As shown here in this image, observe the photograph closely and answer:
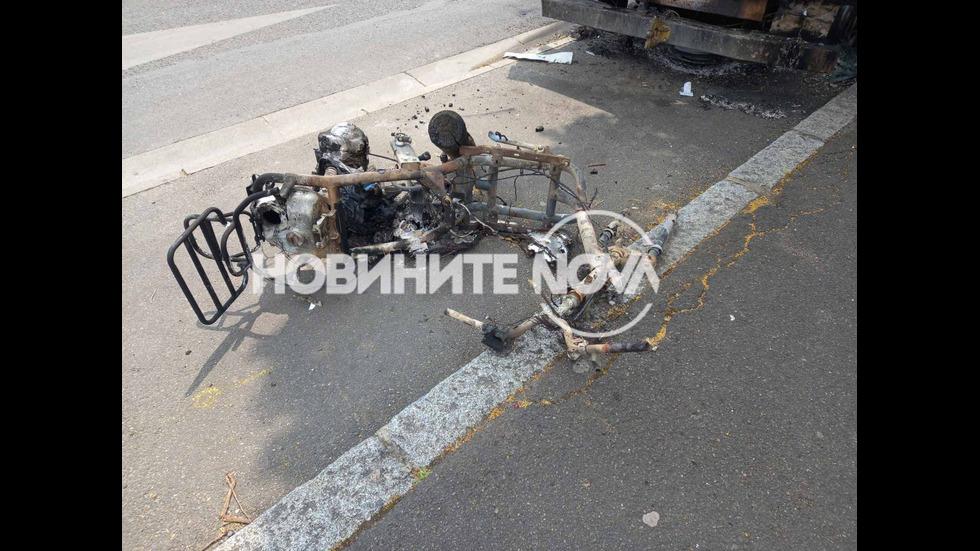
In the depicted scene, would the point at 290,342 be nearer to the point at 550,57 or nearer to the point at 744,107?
the point at 744,107

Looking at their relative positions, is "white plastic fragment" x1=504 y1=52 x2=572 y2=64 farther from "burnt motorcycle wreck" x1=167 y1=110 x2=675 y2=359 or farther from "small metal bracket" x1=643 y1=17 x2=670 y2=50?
"burnt motorcycle wreck" x1=167 y1=110 x2=675 y2=359

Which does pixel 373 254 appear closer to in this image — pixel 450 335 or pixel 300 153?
pixel 450 335

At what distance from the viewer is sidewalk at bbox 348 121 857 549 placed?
2.62 metres

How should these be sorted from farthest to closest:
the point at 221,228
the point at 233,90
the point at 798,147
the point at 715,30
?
the point at 233,90
the point at 715,30
the point at 798,147
the point at 221,228

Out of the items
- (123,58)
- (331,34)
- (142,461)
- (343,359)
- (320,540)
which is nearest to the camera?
(320,540)

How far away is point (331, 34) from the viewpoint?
873 centimetres

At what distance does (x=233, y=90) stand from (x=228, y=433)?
582 centimetres

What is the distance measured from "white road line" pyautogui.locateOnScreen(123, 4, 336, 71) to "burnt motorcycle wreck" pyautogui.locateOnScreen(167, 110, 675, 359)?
545 centimetres

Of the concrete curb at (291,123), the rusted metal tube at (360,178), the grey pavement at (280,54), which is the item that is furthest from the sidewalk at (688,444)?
the grey pavement at (280,54)

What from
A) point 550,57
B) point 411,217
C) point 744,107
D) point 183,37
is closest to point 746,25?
point 744,107

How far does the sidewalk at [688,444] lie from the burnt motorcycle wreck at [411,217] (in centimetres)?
49

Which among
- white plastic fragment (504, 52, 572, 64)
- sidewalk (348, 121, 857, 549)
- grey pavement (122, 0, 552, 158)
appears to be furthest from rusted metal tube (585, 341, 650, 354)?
white plastic fragment (504, 52, 572, 64)

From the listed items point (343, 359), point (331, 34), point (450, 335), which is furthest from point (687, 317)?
point (331, 34)

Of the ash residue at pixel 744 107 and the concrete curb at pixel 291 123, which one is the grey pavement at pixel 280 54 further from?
the ash residue at pixel 744 107
